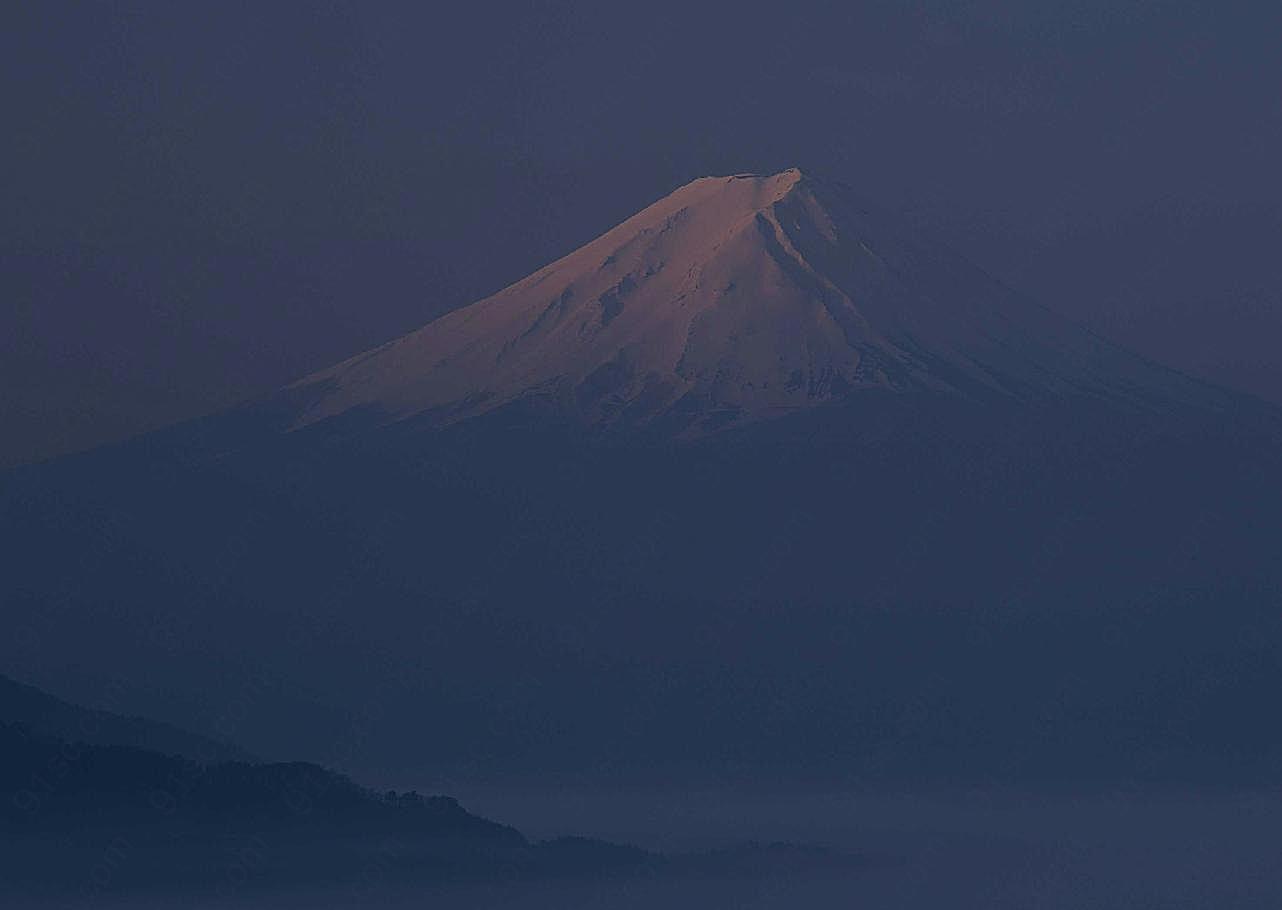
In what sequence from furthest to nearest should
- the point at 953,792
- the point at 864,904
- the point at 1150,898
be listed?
the point at 953,792
the point at 1150,898
the point at 864,904

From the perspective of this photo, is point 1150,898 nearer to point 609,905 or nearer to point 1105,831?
point 1105,831

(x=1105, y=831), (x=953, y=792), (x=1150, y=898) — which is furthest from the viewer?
(x=953, y=792)

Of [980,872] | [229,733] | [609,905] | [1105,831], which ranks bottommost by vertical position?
[609,905]

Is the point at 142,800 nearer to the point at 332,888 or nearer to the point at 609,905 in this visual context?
the point at 332,888

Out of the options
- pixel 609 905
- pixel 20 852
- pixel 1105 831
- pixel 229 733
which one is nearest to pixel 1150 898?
pixel 1105 831

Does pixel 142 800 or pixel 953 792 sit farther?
pixel 953 792

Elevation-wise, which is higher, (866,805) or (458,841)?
(866,805)
